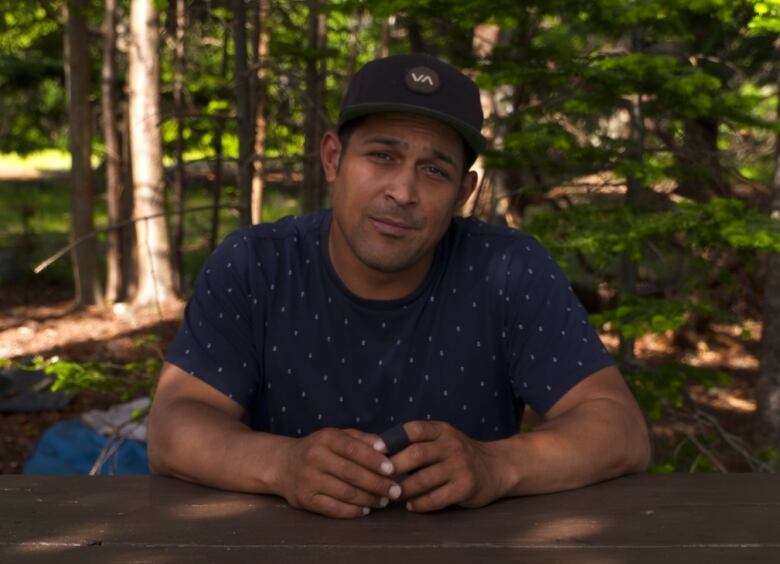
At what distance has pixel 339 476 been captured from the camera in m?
1.86

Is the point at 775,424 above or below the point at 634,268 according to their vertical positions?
below

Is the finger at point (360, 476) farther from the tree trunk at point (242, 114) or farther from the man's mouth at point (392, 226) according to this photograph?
the tree trunk at point (242, 114)

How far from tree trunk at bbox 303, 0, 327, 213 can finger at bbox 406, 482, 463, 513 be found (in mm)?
3809

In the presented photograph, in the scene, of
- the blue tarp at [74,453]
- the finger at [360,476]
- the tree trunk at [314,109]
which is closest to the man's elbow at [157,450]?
the finger at [360,476]

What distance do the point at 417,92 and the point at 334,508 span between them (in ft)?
3.15

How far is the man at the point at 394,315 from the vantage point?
241 centimetres

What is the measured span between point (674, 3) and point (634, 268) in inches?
52.8

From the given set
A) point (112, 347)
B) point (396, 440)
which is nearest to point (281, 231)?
point (396, 440)

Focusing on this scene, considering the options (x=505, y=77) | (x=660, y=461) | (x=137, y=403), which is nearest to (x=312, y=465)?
(x=505, y=77)

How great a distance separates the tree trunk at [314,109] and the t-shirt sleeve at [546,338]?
305cm

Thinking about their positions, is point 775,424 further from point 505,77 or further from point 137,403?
point 137,403

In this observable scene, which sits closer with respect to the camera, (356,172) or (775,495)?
(775,495)

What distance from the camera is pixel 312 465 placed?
1.89m

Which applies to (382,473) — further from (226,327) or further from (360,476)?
(226,327)
